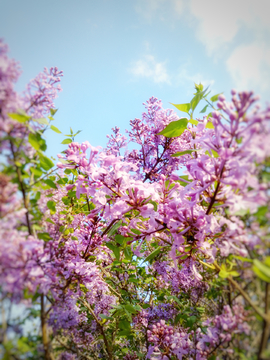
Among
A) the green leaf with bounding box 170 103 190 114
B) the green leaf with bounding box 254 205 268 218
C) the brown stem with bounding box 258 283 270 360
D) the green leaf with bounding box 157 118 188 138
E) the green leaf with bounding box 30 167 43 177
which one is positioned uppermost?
the green leaf with bounding box 170 103 190 114

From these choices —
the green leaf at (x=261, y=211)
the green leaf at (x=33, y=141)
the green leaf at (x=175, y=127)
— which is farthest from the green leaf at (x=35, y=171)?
the green leaf at (x=261, y=211)

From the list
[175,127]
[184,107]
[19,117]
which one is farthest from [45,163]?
[184,107]

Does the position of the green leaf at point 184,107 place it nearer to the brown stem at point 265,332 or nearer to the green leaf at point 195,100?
the green leaf at point 195,100

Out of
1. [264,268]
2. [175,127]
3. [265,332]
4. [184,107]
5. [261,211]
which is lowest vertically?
[265,332]

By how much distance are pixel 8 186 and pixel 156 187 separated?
0.94m

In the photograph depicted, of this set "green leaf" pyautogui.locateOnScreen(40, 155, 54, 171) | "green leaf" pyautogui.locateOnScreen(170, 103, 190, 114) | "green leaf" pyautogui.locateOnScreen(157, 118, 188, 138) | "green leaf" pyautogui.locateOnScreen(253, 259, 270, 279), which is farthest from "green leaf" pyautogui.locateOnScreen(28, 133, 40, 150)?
"green leaf" pyautogui.locateOnScreen(170, 103, 190, 114)

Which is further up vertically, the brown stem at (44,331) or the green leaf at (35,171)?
the green leaf at (35,171)

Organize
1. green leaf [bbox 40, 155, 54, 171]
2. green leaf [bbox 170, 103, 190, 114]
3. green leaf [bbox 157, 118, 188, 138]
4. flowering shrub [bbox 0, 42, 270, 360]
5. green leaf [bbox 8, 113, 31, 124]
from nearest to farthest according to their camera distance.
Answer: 1. flowering shrub [bbox 0, 42, 270, 360]
2. green leaf [bbox 8, 113, 31, 124]
3. green leaf [bbox 40, 155, 54, 171]
4. green leaf [bbox 157, 118, 188, 138]
5. green leaf [bbox 170, 103, 190, 114]

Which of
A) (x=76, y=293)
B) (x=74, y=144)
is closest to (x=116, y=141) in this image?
(x=74, y=144)

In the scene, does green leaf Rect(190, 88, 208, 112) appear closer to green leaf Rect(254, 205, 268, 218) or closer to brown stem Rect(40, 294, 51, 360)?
green leaf Rect(254, 205, 268, 218)

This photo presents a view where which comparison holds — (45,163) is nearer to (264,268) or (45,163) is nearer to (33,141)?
(33,141)

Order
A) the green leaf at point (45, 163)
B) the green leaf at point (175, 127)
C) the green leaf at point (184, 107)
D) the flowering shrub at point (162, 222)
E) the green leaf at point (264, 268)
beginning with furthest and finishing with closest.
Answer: the green leaf at point (184, 107)
the green leaf at point (175, 127)
the green leaf at point (45, 163)
the flowering shrub at point (162, 222)
the green leaf at point (264, 268)

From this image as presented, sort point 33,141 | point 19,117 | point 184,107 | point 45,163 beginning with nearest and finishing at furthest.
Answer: point 19,117
point 33,141
point 45,163
point 184,107

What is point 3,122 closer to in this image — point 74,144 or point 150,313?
point 74,144
